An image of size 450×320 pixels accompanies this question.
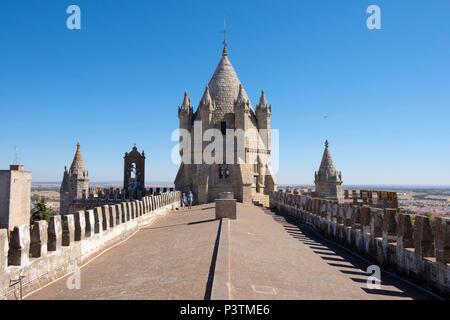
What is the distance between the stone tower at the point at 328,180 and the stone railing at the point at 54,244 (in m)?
21.0

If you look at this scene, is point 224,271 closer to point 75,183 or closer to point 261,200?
point 261,200

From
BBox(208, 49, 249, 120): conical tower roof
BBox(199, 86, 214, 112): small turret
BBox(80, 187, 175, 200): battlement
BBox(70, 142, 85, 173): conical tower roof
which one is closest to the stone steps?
BBox(80, 187, 175, 200): battlement

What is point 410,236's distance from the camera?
10.2 m

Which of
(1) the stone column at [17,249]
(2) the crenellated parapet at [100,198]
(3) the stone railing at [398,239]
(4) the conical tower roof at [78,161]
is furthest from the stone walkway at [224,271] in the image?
(4) the conical tower roof at [78,161]

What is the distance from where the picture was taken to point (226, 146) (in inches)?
1374

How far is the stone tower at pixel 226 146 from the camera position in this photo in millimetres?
33594

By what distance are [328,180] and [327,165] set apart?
4.14 ft

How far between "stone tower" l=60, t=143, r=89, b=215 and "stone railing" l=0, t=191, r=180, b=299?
25.7 metres

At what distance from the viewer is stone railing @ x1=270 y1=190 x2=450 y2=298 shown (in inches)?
334

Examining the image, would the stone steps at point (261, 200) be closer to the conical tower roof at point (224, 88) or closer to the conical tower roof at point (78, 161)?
the conical tower roof at point (224, 88)

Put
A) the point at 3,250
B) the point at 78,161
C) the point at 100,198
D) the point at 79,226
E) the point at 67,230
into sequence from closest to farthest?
the point at 3,250 → the point at 67,230 → the point at 79,226 → the point at 100,198 → the point at 78,161

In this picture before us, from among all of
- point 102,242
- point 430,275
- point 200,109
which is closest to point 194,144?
point 200,109

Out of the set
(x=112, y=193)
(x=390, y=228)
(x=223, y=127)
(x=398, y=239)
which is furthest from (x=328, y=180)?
(x=398, y=239)
